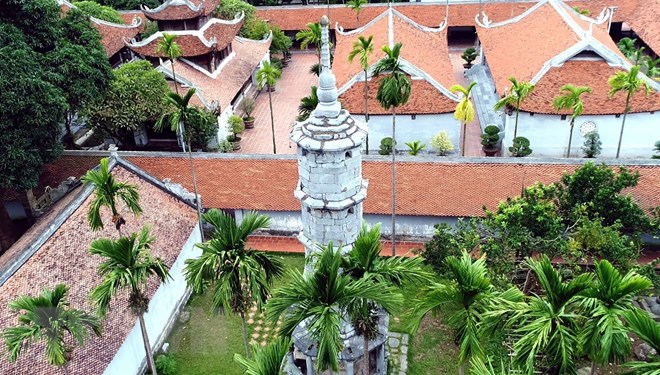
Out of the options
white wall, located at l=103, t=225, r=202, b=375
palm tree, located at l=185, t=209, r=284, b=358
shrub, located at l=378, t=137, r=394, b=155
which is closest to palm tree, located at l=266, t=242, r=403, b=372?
palm tree, located at l=185, t=209, r=284, b=358

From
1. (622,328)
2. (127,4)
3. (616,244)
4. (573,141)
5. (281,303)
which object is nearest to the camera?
(622,328)

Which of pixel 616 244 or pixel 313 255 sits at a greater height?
pixel 313 255

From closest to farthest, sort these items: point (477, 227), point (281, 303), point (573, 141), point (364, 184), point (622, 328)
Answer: point (622, 328) < point (281, 303) < point (364, 184) < point (477, 227) < point (573, 141)

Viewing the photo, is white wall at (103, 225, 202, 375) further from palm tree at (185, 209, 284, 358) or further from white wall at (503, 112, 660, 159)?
white wall at (503, 112, 660, 159)

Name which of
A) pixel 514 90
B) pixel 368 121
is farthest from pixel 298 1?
pixel 514 90

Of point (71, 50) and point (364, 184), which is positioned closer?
point (364, 184)

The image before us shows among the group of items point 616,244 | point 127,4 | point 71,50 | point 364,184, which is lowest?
point 616,244

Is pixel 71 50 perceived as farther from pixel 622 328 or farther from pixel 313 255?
pixel 622 328

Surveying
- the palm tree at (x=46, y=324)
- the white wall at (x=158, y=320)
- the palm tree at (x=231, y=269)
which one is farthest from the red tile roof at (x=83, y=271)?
the palm tree at (x=231, y=269)
